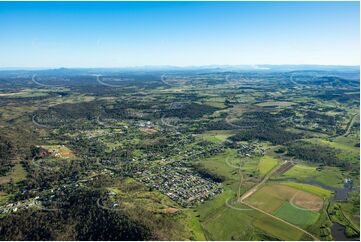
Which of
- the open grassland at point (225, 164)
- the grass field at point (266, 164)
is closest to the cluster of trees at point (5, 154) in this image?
the open grassland at point (225, 164)

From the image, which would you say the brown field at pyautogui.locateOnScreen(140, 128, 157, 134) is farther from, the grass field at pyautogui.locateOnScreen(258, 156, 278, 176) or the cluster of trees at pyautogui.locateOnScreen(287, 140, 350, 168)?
the cluster of trees at pyautogui.locateOnScreen(287, 140, 350, 168)

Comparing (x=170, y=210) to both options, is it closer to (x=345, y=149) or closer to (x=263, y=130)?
(x=345, y=149)

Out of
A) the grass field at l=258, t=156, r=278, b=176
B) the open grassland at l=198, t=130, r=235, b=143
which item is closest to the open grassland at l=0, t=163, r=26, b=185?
the grass field at l=258, t=156, r=278, b=176

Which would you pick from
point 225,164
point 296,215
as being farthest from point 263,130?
point 296,215

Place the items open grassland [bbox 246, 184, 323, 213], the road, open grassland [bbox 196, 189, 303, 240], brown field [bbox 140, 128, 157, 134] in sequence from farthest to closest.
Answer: brown field [bbox 140, 128, 157, 134] < open grassland [bbox 246, 184, 323, 213] < the road < open grassland [bbox 196, 189, 303, 240]

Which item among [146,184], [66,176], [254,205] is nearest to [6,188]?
[66,176]

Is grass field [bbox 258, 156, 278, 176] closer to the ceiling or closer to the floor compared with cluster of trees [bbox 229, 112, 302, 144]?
closer to the ceiling

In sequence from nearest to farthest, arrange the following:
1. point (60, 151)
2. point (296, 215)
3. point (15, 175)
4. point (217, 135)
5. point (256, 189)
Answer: point (296, 215) < point (256, 189) < point (15, 175) < point (60, 151) < point (217, 135)

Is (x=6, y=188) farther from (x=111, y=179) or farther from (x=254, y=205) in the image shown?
(x=254, y=205)

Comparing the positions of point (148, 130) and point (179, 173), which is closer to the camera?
point (179, 173)
